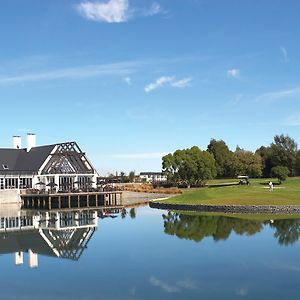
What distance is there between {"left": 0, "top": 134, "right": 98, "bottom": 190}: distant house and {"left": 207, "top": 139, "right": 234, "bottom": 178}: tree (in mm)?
42468

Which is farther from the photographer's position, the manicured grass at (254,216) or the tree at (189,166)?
the tree at (189,166)

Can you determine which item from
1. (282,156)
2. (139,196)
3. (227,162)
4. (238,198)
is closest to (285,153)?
(282,156)

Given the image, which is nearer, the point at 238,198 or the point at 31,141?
the point at 238,198

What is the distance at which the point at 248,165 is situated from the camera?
91.7 meters

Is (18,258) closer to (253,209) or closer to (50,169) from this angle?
(253,209)

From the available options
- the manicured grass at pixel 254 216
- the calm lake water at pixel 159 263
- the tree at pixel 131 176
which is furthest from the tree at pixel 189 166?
the calm lake water at pixel 159 263

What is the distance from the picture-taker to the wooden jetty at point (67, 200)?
180 feet

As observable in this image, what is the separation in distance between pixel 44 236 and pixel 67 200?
2915 cm

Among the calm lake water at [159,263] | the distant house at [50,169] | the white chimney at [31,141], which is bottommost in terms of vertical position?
the calm lake water at [159,263]

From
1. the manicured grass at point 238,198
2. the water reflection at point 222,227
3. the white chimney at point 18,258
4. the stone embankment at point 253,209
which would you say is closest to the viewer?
the white chimney at point 18,258

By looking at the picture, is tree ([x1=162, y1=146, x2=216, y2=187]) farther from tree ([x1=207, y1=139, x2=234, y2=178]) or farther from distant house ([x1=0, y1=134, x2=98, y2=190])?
distant house ([x1=0, y1=134, x2=98, y2=190])

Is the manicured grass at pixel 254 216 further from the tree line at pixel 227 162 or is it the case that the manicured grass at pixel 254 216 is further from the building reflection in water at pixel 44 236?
the tree line at pixel 227 162

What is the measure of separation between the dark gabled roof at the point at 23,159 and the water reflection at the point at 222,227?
84.5 ft

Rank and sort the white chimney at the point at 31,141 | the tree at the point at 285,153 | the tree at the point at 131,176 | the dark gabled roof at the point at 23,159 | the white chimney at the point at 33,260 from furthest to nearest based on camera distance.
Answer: the tree at the point at 131,176, the tree at the point at 285,153, the white chimney at the point at 31,141, the dark gabled roof at the point at 23,159, the white chimney at the point at 33,260
